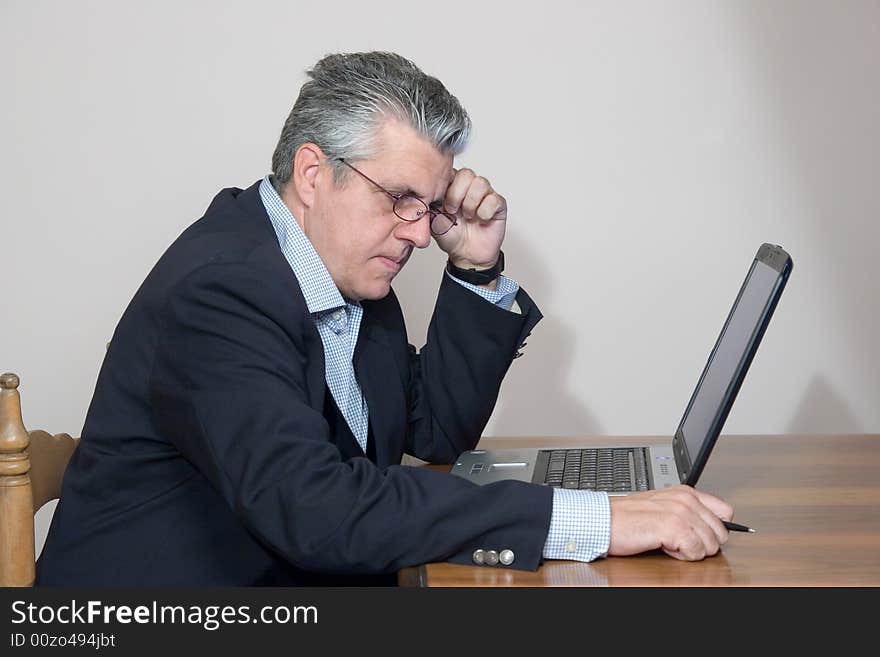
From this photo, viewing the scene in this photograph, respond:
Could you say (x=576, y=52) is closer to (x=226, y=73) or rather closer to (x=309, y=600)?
(x=226, y=73)

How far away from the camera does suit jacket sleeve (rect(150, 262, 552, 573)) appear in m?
1.21

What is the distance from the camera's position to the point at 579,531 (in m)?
1.23

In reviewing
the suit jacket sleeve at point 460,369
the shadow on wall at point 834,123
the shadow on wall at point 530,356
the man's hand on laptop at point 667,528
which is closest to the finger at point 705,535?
the man's hand on laptop at point 667,528

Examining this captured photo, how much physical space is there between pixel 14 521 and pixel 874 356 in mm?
1995

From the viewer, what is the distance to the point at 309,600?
1152 mm

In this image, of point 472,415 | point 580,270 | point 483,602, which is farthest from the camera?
point 580,270

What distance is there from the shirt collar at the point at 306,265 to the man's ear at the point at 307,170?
0.11 feet

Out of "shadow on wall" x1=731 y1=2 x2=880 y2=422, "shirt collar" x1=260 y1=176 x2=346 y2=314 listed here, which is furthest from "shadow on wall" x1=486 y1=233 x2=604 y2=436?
"shirt collar" x1=260 y1=176 x2=346 y2=314

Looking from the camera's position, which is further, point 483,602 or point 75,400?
point 75,400

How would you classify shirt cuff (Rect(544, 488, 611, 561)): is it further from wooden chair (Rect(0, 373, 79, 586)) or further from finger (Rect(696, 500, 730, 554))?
wooden chair (Rect(0, 373, 79, 586))

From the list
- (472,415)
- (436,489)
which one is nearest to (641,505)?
(436,489)

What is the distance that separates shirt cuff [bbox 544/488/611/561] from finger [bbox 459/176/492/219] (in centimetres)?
77

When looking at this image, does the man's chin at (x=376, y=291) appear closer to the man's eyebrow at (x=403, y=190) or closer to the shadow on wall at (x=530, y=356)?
the man's eyebrow at (x=403, y=190)

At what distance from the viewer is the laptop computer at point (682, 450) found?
1.36 meters
